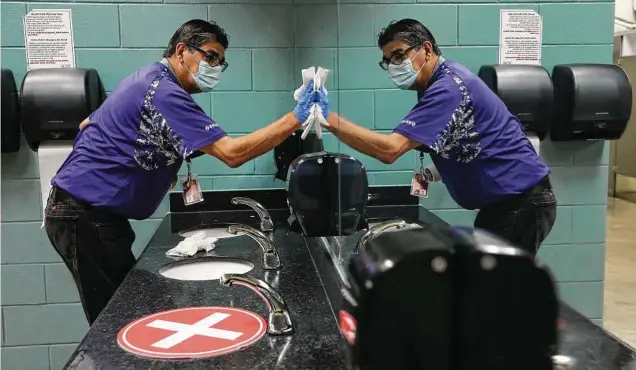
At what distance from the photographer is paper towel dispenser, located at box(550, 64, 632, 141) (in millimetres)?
513

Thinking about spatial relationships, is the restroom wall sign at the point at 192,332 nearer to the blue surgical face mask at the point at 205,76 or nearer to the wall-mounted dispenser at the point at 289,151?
the blue surgical face mask at the point at 205,76

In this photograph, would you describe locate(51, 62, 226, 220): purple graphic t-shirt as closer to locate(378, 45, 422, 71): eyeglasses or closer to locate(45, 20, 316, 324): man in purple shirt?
locate(45, 20, 316, 324): man in purple shirt

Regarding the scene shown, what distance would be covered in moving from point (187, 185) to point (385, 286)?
188 centimetres

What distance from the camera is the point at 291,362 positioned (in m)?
1.00

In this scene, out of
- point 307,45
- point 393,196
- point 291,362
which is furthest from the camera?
point 307,45

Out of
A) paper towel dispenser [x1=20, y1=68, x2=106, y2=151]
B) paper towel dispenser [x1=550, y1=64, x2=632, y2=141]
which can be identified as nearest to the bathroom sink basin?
paper towel dispenser [x1=20, y1=68, x2=106, y2=151]

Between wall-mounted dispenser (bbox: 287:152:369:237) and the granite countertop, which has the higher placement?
wall-mounted dispenser (bbox: 287:152:369:237)

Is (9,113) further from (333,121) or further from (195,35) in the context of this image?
(333,121)

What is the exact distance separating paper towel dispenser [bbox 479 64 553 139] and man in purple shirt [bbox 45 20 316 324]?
1.32 meters

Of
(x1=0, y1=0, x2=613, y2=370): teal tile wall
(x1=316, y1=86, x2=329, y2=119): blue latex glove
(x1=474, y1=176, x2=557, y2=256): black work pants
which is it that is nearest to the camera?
(x1=474, y1=176, x2=557, y2=256): black work pants

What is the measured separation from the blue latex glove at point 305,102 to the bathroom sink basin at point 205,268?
0.44 metres

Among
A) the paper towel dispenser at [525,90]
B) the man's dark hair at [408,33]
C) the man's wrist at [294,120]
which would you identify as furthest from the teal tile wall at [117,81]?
the paper towel dispenser at [525,90]

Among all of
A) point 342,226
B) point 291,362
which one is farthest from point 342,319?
point 342,226

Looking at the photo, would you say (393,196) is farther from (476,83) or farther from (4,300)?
(4,300)
